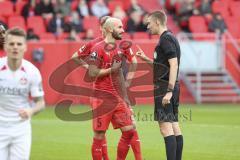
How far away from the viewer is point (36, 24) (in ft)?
89.1

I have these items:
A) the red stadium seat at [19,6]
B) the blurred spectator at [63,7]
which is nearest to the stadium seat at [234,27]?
the blurred spectator at [63,7]

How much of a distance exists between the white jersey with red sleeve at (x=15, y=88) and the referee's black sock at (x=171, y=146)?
3261 mm

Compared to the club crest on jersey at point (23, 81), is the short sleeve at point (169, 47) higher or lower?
higher

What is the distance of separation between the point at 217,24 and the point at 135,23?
329cm

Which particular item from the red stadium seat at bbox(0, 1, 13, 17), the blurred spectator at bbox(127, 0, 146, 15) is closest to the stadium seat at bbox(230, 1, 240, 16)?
the blurred spectator at bbox(127, 0, 146, 15)

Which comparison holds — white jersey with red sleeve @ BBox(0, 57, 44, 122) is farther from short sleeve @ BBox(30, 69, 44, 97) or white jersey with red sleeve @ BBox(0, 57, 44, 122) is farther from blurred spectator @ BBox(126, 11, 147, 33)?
blurred spectator @ BBox(126, 11, 147, 33)

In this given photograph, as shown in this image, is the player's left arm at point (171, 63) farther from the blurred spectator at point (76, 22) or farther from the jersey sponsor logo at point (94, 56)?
the blurred spectator at point (76, 22)

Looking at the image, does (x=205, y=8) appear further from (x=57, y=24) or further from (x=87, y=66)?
(x=87, y=66)

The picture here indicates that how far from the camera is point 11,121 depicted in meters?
8.56

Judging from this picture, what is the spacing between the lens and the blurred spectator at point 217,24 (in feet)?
94.2

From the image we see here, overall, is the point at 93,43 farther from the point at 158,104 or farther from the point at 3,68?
the point at 3,68

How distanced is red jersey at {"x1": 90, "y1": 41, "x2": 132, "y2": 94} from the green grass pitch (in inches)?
78.2

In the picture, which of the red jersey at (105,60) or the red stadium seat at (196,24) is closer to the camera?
the red jersey at (105,60)

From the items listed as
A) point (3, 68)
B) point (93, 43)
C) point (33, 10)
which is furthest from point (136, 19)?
point (3, 68)
